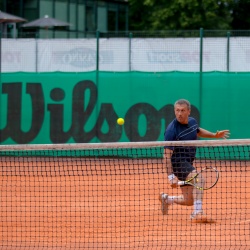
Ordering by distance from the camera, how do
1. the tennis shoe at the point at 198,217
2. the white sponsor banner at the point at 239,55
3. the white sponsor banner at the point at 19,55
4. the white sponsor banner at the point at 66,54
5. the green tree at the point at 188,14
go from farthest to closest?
the green tree at the point at 188,14 < the white sponsor banner at the point at 66,54 < the white sponsor banner at the point at 19,55 < the white sponsor banner at the point at 239,55 < the tennis shoe at the point at 198,217

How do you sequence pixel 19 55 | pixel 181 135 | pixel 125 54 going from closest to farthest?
pixel 181 135 → pixel 125 54 → pixel 19 55

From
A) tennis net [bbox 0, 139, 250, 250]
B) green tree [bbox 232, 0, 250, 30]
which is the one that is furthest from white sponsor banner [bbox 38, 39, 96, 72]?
green tree [bbox 232, 0, 250, 30]

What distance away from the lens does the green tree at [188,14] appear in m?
31.4

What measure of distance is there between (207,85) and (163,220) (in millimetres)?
7665

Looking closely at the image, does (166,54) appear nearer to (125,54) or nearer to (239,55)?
(125,54)

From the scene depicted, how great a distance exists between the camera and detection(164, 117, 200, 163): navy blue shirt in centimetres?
897

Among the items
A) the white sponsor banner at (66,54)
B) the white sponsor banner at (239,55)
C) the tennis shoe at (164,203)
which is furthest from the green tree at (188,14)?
the tennis shoe at (164,203)

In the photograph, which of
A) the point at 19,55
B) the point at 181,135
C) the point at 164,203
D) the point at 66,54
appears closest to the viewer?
the point at 181,135

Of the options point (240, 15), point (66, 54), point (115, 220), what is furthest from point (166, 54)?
point (240, 15)

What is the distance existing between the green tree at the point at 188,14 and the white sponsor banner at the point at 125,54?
1013 cm

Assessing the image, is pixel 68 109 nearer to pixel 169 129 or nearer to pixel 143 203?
pixel 143 203

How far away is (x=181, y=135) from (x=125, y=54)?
40.1 feet

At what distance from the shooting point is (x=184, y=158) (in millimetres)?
9008

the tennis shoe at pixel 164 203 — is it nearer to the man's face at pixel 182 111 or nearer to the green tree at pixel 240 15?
the man's face at pixel 182 111
